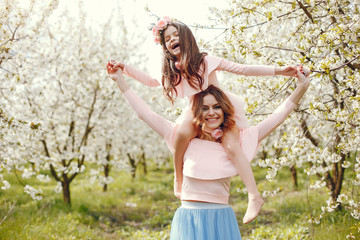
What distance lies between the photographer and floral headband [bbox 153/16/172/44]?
105 inches

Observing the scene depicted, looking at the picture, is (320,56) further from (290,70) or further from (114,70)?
(114,70)

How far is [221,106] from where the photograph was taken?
249cm

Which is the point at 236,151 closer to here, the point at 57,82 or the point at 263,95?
the point at 263,95

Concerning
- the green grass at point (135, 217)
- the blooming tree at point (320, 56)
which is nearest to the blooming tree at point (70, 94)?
the green grass at point (135, 217)

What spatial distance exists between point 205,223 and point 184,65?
110cm

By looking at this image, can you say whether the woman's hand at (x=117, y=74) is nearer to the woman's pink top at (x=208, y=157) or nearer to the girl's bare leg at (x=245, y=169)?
the woman's pink top at (x=208, y=157)

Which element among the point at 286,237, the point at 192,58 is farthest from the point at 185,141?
the point at 286,237

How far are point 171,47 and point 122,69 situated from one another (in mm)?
400

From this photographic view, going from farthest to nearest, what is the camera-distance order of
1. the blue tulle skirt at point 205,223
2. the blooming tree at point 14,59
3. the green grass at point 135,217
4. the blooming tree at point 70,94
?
the blooming tree at point 70,94, the green grass at point 135,217, the blooming tree at point 14,59, the blue tulle skirt at point 205,223

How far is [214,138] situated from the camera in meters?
2.50

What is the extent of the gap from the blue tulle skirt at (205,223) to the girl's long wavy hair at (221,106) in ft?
1.60

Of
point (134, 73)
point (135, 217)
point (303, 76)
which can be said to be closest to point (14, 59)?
point (134, 73)

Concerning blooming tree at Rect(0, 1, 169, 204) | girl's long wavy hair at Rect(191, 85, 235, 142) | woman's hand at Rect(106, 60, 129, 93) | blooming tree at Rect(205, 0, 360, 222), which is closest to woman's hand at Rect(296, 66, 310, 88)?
blooming tree at Rect(205, 0, 360, 222)

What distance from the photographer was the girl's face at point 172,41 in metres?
2.64
